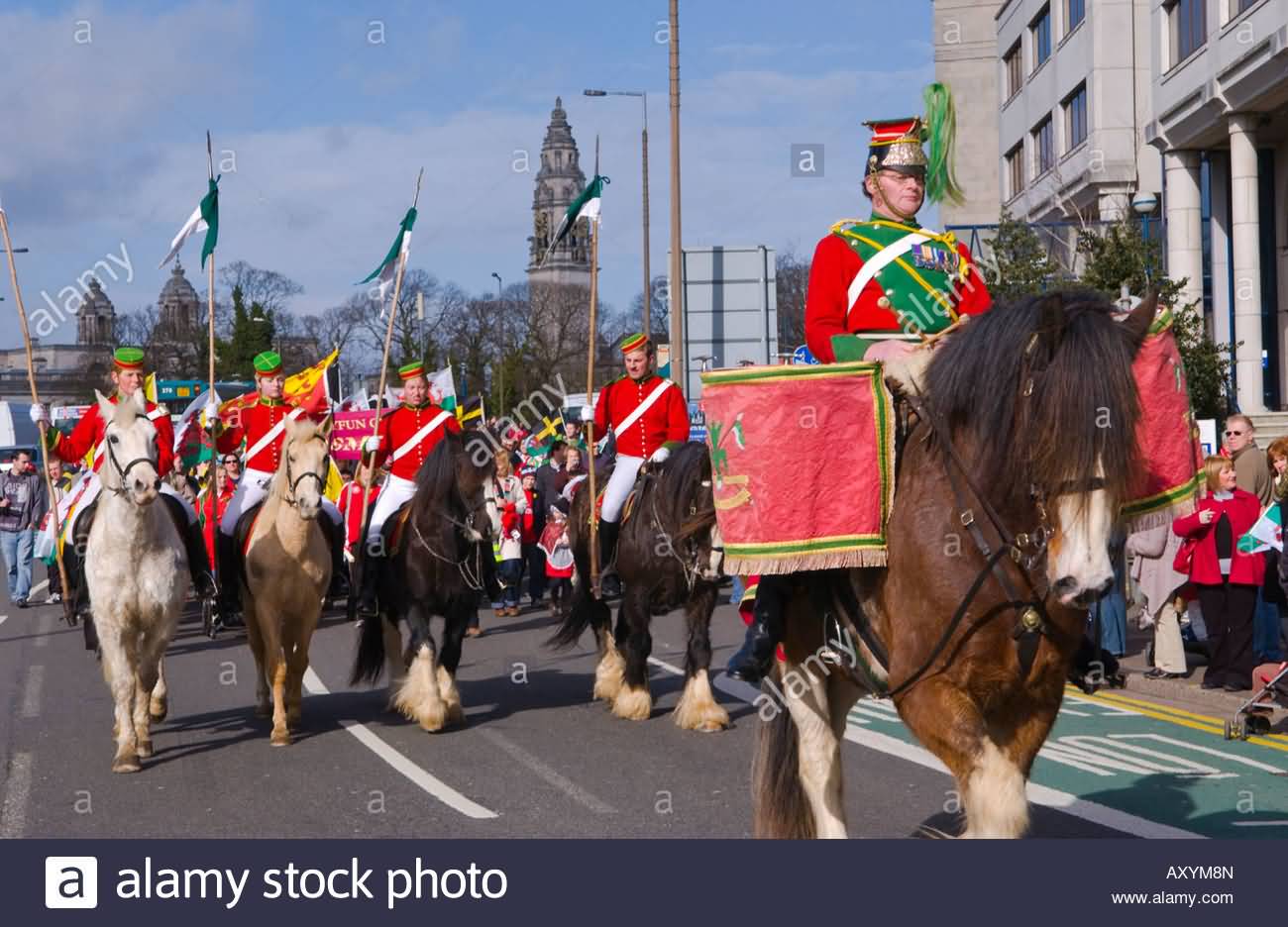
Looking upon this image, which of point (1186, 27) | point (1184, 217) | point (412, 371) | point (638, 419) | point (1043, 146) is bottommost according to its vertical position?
point (638, 419)

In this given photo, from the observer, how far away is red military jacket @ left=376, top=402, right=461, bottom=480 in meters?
12.7

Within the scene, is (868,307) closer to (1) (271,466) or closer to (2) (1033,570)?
(2) (1033,570)

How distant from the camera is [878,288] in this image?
243 inches

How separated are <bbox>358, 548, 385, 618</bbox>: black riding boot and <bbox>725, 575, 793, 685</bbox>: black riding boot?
638 cm

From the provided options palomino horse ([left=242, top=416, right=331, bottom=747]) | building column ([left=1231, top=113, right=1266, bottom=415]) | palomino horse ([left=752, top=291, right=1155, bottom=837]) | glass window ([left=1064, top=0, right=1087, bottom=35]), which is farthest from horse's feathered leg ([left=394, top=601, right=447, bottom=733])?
glass window ([left=1064, top=0, right=1087, bottom=35])

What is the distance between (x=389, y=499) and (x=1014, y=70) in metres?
40.6

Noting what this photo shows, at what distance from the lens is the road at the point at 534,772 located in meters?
8.34

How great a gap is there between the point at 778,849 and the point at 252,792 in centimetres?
477

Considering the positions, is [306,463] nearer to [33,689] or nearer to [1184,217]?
[33,689]

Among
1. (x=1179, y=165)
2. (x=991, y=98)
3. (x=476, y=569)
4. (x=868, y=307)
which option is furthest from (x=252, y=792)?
(x=991, y=98)

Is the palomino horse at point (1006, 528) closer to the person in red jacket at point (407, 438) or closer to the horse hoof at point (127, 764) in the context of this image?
the horse hoof at point (127, 764)

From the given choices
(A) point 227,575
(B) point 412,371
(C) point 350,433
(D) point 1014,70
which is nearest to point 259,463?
(A) point 227,575

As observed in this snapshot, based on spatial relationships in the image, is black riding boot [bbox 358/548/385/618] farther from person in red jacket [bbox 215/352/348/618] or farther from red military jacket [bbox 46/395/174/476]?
red military jacket [bbox 46/395/174/476]

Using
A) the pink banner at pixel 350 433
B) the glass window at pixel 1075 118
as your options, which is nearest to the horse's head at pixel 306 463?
the pink banner at pixel 350 433
